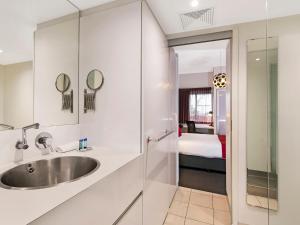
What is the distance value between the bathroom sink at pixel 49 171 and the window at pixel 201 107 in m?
5.49

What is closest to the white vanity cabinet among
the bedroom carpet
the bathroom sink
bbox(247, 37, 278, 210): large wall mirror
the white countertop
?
the white countertop

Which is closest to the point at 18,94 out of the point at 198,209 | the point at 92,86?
the point at 92,86

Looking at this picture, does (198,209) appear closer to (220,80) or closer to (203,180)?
(203,180)

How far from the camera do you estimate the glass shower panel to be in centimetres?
156

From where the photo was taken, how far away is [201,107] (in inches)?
240

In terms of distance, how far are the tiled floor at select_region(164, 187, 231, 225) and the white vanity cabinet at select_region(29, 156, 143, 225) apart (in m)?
0.91

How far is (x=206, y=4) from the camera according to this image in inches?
54.7

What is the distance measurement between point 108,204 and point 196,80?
5.73 metres

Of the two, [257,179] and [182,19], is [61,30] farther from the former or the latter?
[257,179]

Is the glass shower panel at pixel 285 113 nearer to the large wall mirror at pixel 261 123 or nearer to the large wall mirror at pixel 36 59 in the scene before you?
the large wall mirror at pixel 261 123

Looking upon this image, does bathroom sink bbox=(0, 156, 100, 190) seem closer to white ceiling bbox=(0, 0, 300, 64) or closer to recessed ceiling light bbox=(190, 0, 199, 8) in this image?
white ceiling bbox=(0, 0, 300, 64)

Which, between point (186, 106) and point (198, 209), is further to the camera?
point (186, 106)

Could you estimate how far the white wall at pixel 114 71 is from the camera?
1.25 metres

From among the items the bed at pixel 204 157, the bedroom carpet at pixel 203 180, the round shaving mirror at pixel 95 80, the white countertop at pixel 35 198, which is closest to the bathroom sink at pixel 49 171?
the white countertop at pixel 35 198
